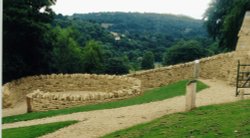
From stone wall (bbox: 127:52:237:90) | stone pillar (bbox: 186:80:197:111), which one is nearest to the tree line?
stone wall (bbox: 127:52:237:90)

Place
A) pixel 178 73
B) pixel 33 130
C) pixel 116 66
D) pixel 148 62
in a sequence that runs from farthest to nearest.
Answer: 1. pixel 148 62
2. pixel 116 66
3. pixel 178 73
4. pixel 33 130

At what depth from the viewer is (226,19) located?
132ft

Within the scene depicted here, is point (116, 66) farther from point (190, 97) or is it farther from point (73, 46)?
point (190, 97)

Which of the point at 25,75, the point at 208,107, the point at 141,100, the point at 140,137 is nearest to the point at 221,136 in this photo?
the point at 140,137

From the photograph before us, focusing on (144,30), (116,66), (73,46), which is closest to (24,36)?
(73,46)

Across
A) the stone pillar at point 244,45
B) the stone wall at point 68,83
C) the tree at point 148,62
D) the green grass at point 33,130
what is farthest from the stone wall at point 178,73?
the tree at point 148,62

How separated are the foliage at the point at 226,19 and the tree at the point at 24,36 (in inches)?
538

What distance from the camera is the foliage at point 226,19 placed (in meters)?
38.6

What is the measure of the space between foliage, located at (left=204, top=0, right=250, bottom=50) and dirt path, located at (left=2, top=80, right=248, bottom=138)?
17.3 metres

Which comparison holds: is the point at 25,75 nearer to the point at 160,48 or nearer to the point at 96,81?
the point at 96,81

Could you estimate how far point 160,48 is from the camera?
255ft

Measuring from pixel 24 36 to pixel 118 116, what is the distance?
1634 cm

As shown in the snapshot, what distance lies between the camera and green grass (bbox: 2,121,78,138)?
16.3 metres

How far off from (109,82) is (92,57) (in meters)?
20.9
